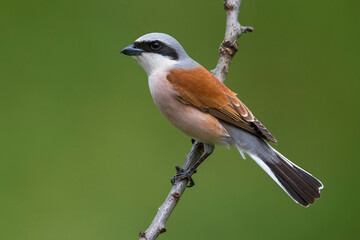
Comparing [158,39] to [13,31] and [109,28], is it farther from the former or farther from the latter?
[13,31]

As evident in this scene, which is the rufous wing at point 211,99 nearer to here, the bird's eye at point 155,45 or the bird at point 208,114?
the bird at point 208,114

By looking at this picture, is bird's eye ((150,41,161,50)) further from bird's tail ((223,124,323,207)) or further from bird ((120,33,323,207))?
bird's tail ((223,124,323,207))

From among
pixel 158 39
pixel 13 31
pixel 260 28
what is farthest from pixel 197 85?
pixel 13 31

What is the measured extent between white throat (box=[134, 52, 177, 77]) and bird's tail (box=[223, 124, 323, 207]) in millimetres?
474

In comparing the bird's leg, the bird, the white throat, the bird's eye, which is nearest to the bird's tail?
the bird

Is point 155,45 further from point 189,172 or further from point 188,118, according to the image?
point 189,172

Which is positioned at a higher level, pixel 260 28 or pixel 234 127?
pixel 260 28

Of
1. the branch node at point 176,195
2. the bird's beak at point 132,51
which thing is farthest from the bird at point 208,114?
the branch node at point 176,195

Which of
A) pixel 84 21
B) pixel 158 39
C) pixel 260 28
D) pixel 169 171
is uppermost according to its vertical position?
pixel 260 28

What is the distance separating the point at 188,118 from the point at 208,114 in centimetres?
12

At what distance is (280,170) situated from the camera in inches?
119

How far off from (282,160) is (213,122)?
44 centimetres

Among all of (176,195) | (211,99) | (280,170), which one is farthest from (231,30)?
(176,195)

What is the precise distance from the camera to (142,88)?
432 cm
